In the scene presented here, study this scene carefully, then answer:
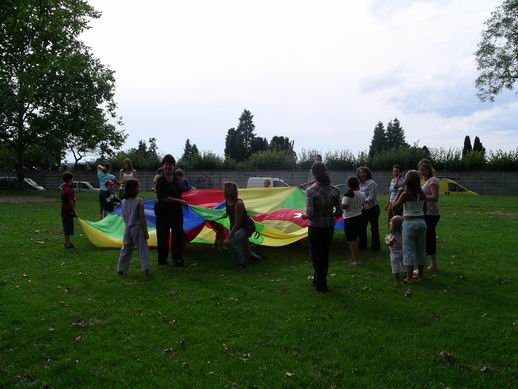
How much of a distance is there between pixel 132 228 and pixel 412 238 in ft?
15.7

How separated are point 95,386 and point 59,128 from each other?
32600 millimetres

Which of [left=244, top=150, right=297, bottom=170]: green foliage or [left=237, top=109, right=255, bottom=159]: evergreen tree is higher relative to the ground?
[left=237, top=109, right=255, bottom=159]: evergreen tree

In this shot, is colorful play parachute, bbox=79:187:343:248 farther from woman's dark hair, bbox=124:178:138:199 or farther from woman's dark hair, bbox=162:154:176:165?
woman's dark hair, bbox=124:178:138:199

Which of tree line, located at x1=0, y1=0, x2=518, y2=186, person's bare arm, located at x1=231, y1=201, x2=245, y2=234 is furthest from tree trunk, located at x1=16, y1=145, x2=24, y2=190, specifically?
person's bare arm, located at x1=231, y1=201, x2=245, y2=234

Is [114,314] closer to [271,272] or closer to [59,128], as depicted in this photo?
Answer: [271,272]

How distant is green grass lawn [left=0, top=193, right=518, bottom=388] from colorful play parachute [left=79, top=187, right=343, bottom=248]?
1.00 metres

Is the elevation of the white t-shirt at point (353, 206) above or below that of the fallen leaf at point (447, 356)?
above

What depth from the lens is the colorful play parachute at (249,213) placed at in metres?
10.5

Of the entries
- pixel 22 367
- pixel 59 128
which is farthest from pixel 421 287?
pixel 59 128

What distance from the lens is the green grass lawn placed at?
4.69m

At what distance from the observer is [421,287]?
300 inches

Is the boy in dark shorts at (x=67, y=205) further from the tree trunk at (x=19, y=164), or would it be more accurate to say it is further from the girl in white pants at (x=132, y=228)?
the tree trunk at (x=19, y=164)

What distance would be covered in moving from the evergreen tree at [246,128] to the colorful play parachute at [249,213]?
85.9 metres

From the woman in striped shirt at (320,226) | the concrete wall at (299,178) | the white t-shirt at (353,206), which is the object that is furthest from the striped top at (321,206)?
the concrete wall at (299,178)
